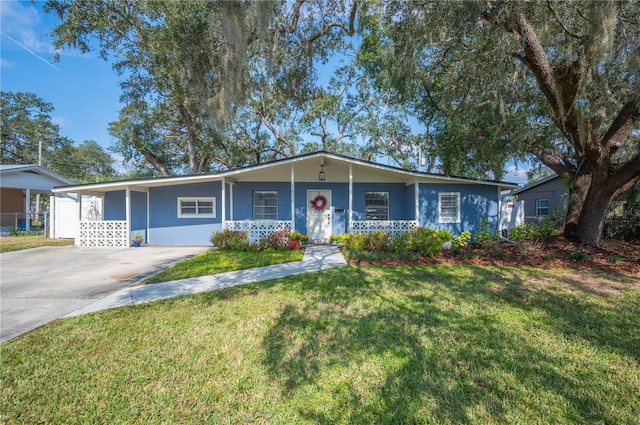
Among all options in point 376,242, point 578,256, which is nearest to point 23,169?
point 376,242

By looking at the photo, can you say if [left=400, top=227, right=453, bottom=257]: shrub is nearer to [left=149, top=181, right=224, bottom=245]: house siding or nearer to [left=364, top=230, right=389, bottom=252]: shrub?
[left=364, top=230, right=389, bottom=252]: shrub

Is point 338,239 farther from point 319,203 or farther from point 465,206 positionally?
Answer: point 465,206

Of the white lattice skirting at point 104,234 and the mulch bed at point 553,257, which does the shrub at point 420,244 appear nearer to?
the mulch bed at point 553,257

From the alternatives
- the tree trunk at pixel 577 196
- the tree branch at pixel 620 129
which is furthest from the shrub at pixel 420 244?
the tree trunk at pixel 577 196

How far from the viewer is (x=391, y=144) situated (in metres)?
19.3

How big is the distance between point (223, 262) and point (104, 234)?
6.54 m

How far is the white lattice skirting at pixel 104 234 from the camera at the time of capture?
10.0m

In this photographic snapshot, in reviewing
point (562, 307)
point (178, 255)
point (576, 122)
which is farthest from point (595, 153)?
point (178, 255)

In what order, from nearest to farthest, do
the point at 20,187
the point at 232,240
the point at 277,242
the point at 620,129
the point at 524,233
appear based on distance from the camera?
the point at 620,129 < the point at 277,242 < the point at 232,240 < the point at 524,233 < the point at 20,187

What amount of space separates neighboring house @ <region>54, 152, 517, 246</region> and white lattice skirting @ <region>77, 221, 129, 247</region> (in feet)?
0.96

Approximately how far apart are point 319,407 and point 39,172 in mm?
20894

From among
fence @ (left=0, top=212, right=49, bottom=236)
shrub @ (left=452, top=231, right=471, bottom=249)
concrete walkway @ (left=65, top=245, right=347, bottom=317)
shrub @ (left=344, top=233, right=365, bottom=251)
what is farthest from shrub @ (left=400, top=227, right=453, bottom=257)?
fence @ (left=0, top=212, right=49, bottom=236)

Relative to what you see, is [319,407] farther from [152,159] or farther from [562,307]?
[152,159]

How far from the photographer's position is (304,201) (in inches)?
426
